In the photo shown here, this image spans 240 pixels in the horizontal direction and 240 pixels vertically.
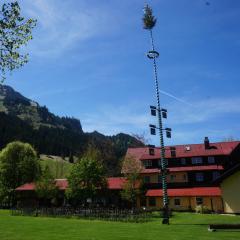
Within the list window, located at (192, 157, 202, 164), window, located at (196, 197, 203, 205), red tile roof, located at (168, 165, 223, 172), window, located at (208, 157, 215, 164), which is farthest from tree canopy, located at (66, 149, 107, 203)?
window, located at (208, 157, 215, 164)

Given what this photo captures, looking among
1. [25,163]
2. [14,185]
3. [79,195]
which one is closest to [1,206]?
[14,185]

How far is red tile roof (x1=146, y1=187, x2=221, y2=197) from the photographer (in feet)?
183

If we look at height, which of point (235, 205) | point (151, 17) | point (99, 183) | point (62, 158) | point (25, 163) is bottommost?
point (235, 205)

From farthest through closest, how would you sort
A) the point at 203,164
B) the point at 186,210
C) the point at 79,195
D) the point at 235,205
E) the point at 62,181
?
the point at 62,181 → the point at 203,164 → the point at 186,210 → the point at 79,195 → the point at 235,205

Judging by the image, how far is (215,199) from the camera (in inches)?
2178

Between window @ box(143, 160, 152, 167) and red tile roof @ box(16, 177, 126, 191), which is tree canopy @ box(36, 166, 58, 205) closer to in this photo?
red tile roof @ box(16, 177, 126, 191)

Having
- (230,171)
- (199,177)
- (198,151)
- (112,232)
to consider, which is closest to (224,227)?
(112,232)

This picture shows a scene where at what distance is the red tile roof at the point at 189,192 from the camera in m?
55.9

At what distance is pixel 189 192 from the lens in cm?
5794

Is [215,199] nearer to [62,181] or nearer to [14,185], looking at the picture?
[62,181]

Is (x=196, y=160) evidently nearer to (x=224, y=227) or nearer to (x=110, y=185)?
(x=110, y=185)

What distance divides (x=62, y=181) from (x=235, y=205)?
3919cm

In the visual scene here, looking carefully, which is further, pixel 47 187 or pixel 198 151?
pixel 198 151

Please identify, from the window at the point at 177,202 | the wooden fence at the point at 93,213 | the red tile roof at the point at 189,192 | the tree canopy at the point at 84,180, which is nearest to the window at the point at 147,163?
the red tile roof at the point at 189,192
